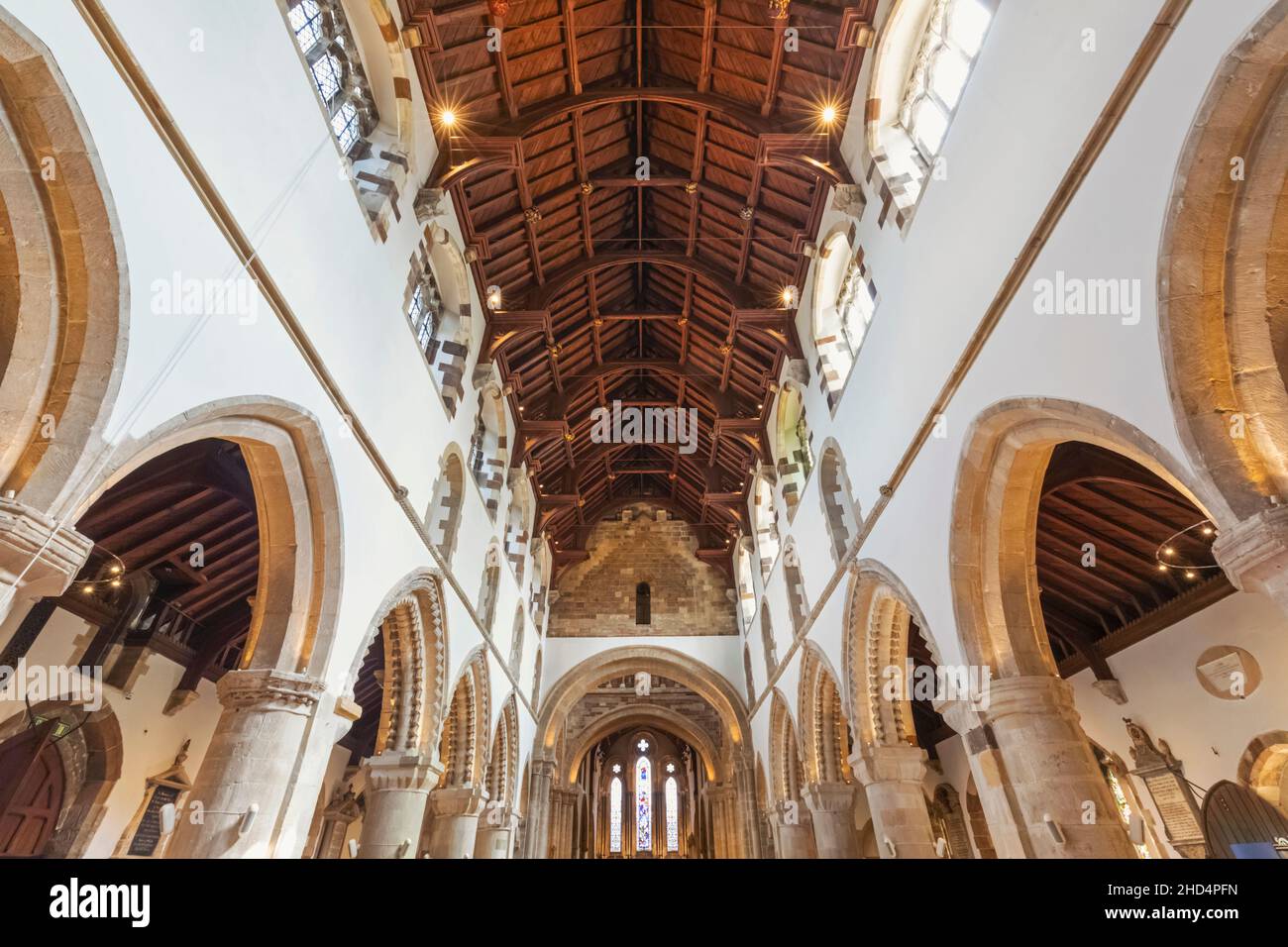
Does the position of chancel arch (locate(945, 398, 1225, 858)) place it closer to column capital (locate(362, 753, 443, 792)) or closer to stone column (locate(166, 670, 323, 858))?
stone column (locate(166, 670, 323, 858))

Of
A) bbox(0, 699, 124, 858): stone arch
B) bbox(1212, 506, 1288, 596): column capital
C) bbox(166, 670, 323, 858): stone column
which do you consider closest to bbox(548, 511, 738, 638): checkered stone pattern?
bbox(0, 699, 124, 858): stone arch

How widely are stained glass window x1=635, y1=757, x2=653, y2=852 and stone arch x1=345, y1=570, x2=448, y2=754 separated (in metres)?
18.2

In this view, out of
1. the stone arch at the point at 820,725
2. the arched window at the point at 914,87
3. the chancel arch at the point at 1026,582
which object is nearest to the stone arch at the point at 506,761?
the stone arch at the point at 820,725

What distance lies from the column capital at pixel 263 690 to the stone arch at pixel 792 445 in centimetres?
829

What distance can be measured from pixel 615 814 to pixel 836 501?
19634mm

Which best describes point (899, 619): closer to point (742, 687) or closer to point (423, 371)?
point (423, 371)

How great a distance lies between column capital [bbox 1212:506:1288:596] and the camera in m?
3.00

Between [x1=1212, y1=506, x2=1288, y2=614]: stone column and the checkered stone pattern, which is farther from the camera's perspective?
the checkered stone pattern

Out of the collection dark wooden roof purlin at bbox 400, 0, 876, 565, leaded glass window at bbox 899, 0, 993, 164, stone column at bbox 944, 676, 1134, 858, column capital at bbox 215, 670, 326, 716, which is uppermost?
dark wooden roof purlin at bbox 400, 0, 876, 565

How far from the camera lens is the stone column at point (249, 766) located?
16.8ft

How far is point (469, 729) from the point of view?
1116 cm

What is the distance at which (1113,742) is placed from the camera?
387 inches

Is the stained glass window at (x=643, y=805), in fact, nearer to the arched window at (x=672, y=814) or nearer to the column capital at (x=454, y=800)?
the arched window at (x=672, y=814)

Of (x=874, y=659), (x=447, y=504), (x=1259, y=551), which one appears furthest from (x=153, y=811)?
(x=1259, y=551)
